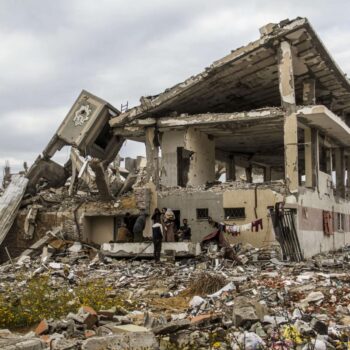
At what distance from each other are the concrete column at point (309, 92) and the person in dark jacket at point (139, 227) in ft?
21.9

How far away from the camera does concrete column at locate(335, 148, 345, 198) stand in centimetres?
2172

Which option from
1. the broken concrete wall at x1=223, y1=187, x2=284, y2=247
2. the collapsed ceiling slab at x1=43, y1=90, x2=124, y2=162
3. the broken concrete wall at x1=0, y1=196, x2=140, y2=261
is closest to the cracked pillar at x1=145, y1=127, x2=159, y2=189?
the broken concrete wall at x1=0, y1=196, x2=140, y2=261

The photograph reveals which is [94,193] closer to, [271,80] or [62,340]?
[271,80]

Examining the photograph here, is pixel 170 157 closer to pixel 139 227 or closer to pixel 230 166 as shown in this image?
pixel 139 227

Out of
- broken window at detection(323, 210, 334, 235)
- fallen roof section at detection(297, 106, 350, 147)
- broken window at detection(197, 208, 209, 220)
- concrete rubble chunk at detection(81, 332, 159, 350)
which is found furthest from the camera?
broken window at detection(323, 210, 334, 235)

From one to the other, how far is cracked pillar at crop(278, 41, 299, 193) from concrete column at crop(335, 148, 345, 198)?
6584mm

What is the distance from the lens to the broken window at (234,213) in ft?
55.3

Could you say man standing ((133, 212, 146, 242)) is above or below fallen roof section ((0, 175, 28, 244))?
below

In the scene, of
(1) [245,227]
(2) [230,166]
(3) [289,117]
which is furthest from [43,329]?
(2) [230,166]

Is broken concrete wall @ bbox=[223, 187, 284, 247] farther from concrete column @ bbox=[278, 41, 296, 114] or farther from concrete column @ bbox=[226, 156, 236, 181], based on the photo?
concrete column @ bbox=[226, 156, 236, 181]

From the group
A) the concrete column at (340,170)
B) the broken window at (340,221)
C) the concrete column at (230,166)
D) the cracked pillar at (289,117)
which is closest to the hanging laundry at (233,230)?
the cracked pillar at (289,117)

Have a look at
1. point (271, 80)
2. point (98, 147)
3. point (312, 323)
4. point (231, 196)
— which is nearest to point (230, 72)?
point (271, 80)

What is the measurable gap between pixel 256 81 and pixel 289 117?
2.41m

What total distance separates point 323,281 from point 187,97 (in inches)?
369
